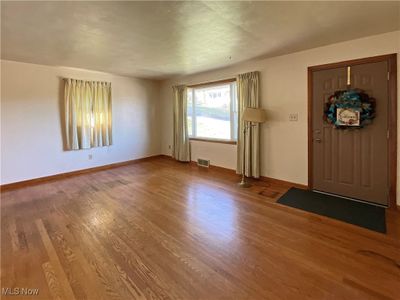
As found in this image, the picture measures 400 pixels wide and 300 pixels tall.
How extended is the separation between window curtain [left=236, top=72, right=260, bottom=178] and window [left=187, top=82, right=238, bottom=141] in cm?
34

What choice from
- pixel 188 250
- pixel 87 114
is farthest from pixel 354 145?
pixel 87 114

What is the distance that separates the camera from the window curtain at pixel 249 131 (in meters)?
4.27

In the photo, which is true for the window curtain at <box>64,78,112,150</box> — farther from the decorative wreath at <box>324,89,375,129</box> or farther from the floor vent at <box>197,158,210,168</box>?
the decorative wreath at <box>324,89,375,129</box>

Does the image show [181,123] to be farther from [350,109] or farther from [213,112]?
[350,109]

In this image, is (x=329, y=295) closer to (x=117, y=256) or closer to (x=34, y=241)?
(x=117, y=256)

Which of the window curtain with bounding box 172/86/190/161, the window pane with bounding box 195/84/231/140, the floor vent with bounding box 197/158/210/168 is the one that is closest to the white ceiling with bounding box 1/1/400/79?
the window pane with bounding box 195/84/231/140

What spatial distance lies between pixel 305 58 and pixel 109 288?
406 cm

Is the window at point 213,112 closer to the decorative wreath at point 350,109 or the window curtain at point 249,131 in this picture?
the window curtain at point 249,131

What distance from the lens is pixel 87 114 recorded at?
507 cm

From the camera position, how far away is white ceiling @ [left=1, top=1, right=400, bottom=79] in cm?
222

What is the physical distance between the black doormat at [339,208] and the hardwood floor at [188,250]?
0.14m

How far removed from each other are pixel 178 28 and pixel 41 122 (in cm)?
358

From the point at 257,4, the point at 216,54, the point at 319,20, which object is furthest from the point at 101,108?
the point at 319,20

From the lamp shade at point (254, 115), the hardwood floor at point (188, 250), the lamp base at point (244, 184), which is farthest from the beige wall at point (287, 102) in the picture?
the hardwood floor at point (188, 250)
